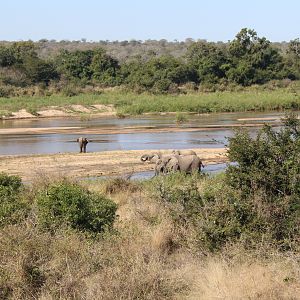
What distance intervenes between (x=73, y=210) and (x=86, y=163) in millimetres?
14591

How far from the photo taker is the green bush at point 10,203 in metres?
9.30

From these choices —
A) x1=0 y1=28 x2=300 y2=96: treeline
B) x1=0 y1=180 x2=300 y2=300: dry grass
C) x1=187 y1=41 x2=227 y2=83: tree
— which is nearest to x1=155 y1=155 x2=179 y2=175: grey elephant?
x1=0 y1=180 x2=300 y2=300: dry grass

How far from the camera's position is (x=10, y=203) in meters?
10.3

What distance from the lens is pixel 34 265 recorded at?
7.47m

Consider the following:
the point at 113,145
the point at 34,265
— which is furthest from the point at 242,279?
the point at 113,145

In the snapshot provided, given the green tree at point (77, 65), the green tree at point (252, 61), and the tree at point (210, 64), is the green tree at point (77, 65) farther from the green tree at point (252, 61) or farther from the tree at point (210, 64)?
the green tree at point (252, 61)

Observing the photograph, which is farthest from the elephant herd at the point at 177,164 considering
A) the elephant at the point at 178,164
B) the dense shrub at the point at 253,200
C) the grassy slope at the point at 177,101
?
the grassy slope at the point at 177,101

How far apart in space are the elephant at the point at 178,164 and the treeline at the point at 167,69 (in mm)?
48443

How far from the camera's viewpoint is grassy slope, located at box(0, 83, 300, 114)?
58.0 meters

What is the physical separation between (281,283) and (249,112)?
51.3 metres

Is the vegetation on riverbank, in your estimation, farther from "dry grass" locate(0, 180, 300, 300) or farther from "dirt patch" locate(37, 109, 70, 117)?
"dirt patch" locate(37, 109, 70, 117)

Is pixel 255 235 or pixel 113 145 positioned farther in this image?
pixel 113 145

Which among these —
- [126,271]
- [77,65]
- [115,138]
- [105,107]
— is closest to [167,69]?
[77,65]

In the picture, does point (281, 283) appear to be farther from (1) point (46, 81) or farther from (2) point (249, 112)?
(1) point (46, 81)
